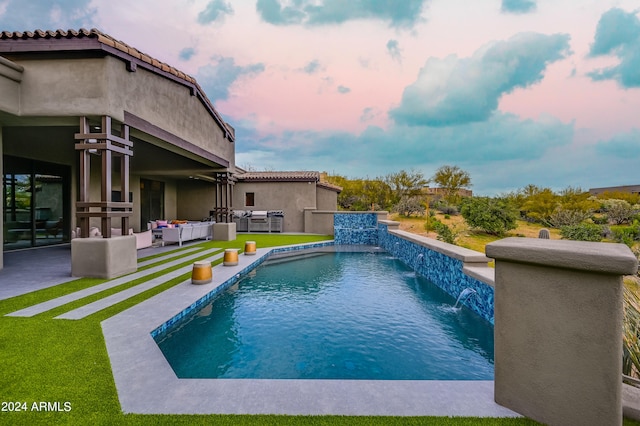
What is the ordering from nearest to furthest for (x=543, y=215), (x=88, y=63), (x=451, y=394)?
(x=451, y=394) → (x=88, y=63) → (x=543, y=215)

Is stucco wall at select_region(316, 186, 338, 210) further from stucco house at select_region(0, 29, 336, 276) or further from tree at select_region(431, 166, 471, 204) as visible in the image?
tree at select_region(431, 166, 471, 204)

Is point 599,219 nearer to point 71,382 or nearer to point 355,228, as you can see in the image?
point 355,228

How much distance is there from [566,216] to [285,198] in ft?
57.0

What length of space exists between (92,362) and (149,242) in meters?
8.99

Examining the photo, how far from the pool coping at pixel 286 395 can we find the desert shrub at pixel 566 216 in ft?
63.7

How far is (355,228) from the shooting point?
16875 mm

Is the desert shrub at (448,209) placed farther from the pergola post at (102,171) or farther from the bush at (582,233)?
the pergola post at (102,171)

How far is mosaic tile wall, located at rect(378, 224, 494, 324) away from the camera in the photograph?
5.20 meters

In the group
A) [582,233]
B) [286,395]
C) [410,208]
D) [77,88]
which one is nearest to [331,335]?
[286,395]

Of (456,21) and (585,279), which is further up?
(456,21)

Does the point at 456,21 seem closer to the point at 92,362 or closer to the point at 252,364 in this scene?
the point at 252,364

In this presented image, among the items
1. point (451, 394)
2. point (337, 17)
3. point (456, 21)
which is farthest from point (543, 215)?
point (451, 394)

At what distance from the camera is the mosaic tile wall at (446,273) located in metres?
5.20

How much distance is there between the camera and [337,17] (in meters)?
13.9
